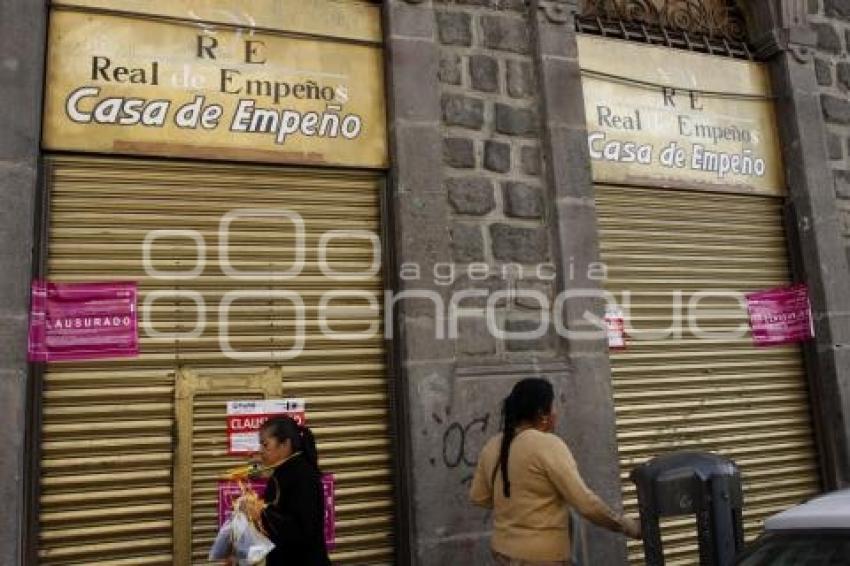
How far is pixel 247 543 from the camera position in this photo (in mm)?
3664

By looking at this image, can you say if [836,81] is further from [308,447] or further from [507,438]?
[308,447]

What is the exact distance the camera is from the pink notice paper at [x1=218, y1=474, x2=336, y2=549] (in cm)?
469

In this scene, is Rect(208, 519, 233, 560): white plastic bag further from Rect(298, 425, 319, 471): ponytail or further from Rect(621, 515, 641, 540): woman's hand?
Rect(621, 515, 641, 540): woman's hand

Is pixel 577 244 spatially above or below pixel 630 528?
above

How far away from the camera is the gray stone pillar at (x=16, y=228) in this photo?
416 centimetres

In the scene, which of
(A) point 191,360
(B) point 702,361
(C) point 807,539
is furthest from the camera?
(B) point 702,361

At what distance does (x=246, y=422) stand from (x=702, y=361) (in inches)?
145

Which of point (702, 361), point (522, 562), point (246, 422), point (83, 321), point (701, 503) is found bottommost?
point (522, 562)

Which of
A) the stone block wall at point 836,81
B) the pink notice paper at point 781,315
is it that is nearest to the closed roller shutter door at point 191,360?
the pink notice paper at point 781,315

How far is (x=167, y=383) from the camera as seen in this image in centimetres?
473

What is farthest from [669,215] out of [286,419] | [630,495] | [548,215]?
[286,419]

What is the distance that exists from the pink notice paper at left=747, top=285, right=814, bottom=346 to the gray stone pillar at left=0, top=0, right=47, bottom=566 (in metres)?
5.47

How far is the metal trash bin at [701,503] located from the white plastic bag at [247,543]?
1.74 metres

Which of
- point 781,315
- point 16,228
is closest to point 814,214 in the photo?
point 781,315
